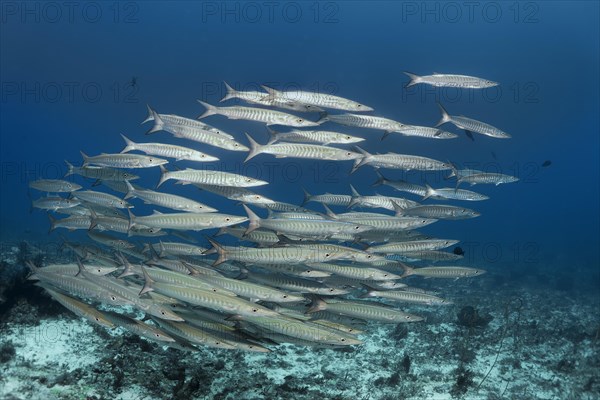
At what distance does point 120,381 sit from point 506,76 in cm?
6133

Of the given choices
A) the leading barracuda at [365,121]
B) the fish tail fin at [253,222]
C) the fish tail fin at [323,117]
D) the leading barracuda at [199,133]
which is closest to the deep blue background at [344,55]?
the leading barracuda at [365,121]

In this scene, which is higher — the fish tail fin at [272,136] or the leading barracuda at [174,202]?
the fish tail fin at [272,136]

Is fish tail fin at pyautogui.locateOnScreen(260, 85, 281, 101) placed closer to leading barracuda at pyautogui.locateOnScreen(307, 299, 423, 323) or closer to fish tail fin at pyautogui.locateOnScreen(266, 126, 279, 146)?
fish tail fin at pyautogui.locateOnScreen(266, 126, 279, 146)

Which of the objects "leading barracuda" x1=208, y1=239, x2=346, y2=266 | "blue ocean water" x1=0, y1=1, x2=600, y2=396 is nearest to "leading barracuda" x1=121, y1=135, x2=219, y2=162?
"leading barracuda" x1=208, y1=239, x2=346, y2=266

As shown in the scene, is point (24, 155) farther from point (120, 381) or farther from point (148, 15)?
point (120, 381)

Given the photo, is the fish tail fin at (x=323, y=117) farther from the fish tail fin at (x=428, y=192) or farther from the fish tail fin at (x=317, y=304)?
the fish tail fin at (x=317, y=304)

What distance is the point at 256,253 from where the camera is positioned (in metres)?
5.86

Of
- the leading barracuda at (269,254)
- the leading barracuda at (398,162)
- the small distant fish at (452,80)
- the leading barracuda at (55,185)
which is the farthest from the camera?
the leading barracuda at (55,185)

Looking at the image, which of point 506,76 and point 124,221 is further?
point 506,76

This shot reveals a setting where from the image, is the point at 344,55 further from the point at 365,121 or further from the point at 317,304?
the point at 317,304

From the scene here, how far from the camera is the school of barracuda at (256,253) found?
18.4 ft

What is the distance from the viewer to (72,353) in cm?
765

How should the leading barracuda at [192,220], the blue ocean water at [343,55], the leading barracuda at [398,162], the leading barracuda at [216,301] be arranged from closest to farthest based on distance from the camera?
→ the leading barracuda at [216,301]
the leading barracuda at [192,220]
the leading barracuda at [398,162]
the blue ocean water at [343,55]

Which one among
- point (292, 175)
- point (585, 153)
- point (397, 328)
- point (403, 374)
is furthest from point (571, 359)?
point (585, 153)
